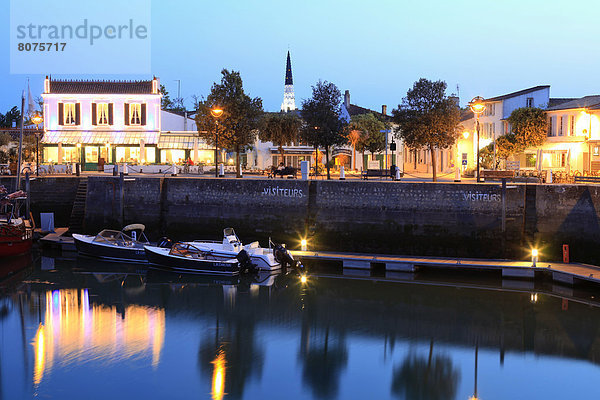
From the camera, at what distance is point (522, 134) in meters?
51.4

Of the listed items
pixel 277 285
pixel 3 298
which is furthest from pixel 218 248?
pixel 3 298

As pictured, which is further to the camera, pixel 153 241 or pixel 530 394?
pixel 153 241

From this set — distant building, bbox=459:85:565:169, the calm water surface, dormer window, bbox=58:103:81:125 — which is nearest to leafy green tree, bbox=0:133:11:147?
dormer window, bbox=58:103:81:125

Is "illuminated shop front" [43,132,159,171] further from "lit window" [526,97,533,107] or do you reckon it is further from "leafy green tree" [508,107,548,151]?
"lit window" [526,97,533,107]

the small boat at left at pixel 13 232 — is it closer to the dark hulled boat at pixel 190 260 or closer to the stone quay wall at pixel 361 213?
the stone quay wall at pixel 361 213

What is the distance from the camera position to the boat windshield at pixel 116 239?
111 feet

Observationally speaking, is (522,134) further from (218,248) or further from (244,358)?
(244,358)

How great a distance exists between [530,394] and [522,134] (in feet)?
122

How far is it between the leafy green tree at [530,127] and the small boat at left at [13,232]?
122 ft

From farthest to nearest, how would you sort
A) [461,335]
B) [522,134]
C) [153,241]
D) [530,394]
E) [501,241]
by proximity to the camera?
[522,134] < [153,241] < [501,241] < [461,335] < [530,394]

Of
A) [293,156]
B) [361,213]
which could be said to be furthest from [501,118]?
[361,213]

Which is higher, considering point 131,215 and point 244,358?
point 131,215

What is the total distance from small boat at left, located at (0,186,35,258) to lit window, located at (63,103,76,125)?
21.4m

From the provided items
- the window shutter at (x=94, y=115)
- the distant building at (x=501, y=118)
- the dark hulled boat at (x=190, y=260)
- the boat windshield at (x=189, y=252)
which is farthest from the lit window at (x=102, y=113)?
the distant building at (x=501, y=118)
